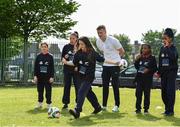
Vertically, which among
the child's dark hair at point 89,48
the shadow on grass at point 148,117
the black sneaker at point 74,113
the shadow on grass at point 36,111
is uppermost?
the child's dark hair at point 89,48

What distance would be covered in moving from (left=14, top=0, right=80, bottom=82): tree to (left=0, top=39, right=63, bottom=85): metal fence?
407cm

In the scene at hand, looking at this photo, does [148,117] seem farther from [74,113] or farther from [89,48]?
Answer: [89,48]

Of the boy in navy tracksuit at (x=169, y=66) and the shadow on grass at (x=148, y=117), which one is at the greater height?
the boy in navy tracksuit at (x=169, y=66)

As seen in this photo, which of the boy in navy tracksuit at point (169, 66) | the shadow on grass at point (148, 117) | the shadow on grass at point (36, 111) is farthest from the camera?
the shadow on grass at point (36, 111)

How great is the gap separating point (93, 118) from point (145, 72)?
196 centimetres

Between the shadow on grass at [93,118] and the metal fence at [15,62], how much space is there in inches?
702

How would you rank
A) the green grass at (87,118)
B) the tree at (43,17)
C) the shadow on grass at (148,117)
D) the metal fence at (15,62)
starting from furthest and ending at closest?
the tree at (43,17)
the metal fence at (15,62)
the shadow on grass at (148,117)
the green grass at (87,118)

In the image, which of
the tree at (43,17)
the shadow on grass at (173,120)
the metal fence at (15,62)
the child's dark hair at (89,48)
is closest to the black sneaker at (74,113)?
the child's dark hair at (89,48)

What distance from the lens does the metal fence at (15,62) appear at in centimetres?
2908

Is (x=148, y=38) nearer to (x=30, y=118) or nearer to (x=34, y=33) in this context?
(x=34, y=33)

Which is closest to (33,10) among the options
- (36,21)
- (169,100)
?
(36,21)

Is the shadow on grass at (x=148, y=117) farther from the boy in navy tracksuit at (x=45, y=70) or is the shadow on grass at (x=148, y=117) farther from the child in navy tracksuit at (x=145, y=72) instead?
the boy in navy tracksuit at (x=45, y=70)

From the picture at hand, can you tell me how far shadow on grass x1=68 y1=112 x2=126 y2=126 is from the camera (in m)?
9.92

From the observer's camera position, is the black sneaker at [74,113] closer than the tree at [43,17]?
Yes
